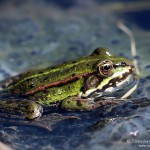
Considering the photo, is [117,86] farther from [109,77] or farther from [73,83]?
[73,83]

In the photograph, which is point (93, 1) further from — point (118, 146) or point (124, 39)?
point (118, 146)

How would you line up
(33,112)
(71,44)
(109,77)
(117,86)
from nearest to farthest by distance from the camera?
(33,112), (109,77), (117,86), (71,44)

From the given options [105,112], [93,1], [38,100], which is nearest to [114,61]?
[105,112]

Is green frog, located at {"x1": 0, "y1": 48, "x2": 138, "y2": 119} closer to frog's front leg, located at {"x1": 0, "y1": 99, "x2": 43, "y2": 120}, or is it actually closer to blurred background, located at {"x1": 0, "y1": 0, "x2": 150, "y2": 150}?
frog's front leg, located at {"x1": 0, "y1": 99, "x2": 43, "y2": 120}

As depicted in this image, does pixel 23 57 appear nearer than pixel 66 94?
No

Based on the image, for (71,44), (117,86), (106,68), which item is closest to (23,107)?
(106,68)

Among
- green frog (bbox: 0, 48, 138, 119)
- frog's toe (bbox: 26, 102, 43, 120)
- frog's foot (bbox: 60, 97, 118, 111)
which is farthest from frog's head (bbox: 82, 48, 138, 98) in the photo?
frog's toe (bbox: 26, 102, 43, 120)
